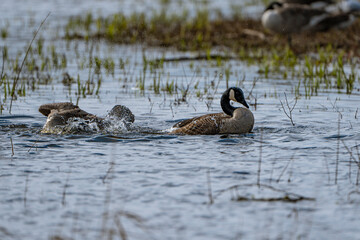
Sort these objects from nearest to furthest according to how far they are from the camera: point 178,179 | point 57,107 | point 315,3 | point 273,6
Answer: point 178,179 < point 57,107 < point 273,6 < point 315,3

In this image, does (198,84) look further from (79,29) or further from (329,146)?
(79,29)

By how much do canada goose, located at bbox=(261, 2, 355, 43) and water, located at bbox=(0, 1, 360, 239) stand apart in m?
7.82

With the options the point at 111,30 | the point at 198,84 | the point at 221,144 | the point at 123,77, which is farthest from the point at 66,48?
the point at 221,144

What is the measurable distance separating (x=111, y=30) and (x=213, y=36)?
2.87 metres

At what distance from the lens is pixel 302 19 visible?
17.0 metres

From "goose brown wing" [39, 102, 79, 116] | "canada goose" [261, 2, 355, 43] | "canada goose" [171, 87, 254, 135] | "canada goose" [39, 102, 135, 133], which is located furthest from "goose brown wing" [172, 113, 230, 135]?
"canada goose" [261, 2, 355, 43]

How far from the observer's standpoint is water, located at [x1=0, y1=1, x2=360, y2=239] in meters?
4.54

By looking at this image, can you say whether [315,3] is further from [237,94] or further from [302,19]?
[237,94]

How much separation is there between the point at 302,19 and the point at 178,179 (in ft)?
40.2

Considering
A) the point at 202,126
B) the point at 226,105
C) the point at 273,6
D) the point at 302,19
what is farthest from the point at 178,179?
the point at 273,6

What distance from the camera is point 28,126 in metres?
8.48

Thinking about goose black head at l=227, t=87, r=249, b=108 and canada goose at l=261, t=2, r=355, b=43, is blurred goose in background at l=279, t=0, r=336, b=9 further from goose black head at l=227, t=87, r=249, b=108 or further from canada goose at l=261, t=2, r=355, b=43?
goose black head at l=227, t=87, r=249, b=108

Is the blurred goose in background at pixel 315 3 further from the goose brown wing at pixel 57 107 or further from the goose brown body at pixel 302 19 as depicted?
the goose brown wing at pixel 57 107

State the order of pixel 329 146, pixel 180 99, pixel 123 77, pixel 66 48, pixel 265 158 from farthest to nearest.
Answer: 1. pixel 66 48
2. pixel 123 77
3. pixel 180 99
4. pixel 329 146
5. pixel 265 158
